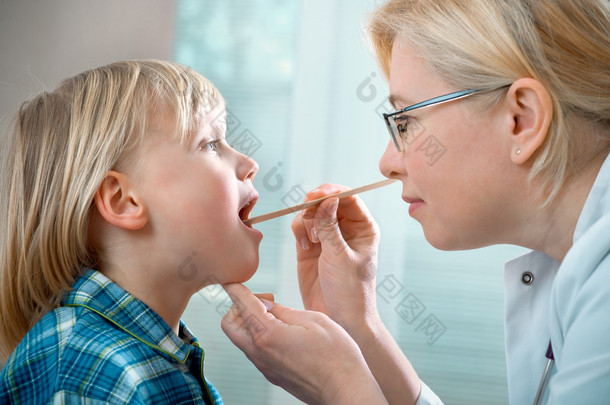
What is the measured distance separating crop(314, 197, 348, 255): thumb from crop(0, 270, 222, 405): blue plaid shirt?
38cm

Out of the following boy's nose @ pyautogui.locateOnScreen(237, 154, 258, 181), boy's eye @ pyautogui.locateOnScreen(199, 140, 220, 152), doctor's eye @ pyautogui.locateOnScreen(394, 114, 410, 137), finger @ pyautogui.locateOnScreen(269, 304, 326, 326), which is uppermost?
doctor's eye @ pyautogui.locateOnScreen(394, 114, 410, 137)

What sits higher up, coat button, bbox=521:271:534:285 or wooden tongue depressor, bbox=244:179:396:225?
wooden tongue depressor, bbox=244:179:396:225

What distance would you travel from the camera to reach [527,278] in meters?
1.25

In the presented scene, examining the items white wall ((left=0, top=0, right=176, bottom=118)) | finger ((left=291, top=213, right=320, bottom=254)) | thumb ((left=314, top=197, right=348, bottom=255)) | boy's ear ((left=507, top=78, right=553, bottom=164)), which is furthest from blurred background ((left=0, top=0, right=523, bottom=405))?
boy's ear ((left=507, top=78, right=553, bottom=164))

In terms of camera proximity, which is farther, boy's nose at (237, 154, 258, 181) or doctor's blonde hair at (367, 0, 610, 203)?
boy's nose at (237, 154, 258, 181)

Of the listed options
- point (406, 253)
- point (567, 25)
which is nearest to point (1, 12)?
point (406, 253)

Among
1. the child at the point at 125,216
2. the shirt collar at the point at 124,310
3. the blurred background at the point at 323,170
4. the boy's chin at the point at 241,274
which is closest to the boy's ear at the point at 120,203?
the child at the point at 125,216

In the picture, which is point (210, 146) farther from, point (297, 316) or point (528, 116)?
point (528, 116)

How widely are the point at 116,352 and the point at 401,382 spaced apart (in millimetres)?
658

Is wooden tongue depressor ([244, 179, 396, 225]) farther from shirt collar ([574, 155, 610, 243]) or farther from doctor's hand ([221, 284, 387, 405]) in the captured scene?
shirt collar ([574, 155, 610, 243])

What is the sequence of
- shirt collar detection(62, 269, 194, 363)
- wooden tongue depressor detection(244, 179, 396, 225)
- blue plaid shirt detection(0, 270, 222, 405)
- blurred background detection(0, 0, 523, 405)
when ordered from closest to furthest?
1. blue plaid shirt detection(0, 270, 222, 405)
2. shirt collar detection(62, 269, 194, 363)
3. wooden tongue depressor detection(244, 179, 396, 225)
4. blurred background detection(0, 0, 523, 405)

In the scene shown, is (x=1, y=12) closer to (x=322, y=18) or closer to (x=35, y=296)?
(x=322, y=18)

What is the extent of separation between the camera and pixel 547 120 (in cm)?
98

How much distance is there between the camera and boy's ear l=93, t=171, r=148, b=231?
1.09 meters
